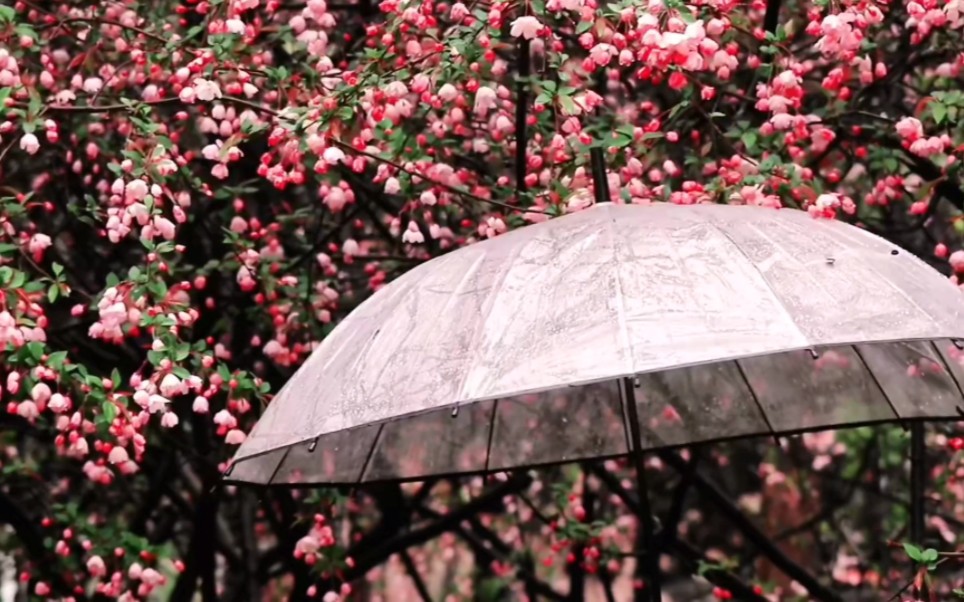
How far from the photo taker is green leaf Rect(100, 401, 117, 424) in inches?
182

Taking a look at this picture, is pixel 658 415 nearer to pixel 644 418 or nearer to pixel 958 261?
pixel 644 418

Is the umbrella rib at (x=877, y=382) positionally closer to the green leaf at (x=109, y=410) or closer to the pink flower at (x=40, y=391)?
the green leaf at (x=109, y=410)

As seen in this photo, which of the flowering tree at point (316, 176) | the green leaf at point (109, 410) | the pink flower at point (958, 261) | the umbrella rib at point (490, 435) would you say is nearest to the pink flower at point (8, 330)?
the flowering tree at point (316, 176)

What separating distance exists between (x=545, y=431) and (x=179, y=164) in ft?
5.64

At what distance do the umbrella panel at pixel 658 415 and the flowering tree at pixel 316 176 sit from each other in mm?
496

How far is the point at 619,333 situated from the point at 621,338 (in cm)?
2

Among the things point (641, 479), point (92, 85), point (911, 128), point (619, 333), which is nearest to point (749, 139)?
point (911, 128)

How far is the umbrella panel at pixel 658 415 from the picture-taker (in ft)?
14.7

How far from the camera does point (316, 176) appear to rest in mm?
5707

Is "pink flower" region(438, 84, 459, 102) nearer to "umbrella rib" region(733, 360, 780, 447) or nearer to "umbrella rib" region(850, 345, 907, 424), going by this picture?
"umbrella rib" region(733, 360, 780, 447)

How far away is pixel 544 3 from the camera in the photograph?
459 centimetres

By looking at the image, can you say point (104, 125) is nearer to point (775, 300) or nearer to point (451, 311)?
point (451, 311)

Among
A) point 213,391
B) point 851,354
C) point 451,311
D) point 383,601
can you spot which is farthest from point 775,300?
point 383,601

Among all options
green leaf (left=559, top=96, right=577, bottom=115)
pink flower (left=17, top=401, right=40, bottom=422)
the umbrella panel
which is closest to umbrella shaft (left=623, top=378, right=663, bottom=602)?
the umbrella panel
